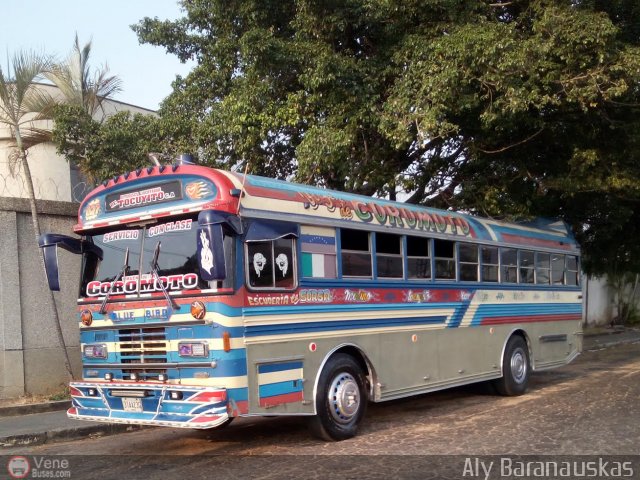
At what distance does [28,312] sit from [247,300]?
597cm

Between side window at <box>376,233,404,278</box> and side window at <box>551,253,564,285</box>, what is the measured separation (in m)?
5.22

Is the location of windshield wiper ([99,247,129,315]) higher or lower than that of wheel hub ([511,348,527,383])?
higher

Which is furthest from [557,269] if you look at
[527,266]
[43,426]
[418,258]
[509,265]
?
[43,426]

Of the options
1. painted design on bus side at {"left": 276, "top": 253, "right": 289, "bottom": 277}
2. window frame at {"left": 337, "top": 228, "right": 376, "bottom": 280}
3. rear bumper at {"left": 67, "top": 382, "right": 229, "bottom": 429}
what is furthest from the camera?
window frame at {"left": 337, "top": 228, "right": 376, "bottom": 280}

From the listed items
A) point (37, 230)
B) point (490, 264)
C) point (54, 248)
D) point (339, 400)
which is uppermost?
point (37, 230)

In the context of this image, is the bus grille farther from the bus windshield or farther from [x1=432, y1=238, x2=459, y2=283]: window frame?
[x1=432, y1=238, x2=459, y2=283]: window frame

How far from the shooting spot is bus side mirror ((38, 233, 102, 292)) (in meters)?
Answer: 7.87

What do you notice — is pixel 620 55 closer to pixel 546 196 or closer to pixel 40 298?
pixel 546 196

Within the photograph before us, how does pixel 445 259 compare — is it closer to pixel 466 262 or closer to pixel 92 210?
pixel 466 262

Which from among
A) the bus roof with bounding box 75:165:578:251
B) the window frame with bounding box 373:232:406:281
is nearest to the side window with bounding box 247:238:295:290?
the bus roof with bounding box 75:165:578:251

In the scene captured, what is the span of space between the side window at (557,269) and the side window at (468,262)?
9.95ft

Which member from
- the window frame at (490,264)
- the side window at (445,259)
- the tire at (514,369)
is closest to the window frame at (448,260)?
the side window at (445,259)

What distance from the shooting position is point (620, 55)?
11.2m

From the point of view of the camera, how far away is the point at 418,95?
11.2 metres
